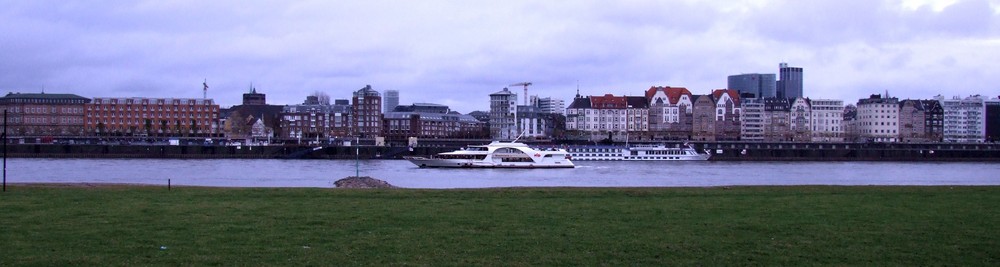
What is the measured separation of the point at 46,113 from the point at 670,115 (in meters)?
100

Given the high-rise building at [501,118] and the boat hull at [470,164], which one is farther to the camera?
the high-rise building at [501,118]

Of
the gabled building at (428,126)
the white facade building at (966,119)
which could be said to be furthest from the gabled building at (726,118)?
the white facade building at (966,119)

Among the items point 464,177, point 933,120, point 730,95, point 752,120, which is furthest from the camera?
point 933,120

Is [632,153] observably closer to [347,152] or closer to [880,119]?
[347,152]

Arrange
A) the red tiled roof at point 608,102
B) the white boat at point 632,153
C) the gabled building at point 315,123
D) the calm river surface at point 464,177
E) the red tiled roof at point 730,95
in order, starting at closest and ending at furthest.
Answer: the calm river surface at point 464,177 < the white boat at point 632,153 < the red tiled roof at point 730,95 < the red tiled roof at point 608,102 < the gabled building at point 315,123

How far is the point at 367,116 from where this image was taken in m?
164

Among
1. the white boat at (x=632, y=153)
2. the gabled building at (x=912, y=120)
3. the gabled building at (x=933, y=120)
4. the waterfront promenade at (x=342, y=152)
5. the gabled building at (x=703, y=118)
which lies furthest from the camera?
the gabled building at (x=933, y=120)

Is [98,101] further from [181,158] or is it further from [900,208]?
[900,208]

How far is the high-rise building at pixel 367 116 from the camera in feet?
536

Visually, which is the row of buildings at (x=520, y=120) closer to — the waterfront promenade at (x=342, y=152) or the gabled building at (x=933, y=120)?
the gabled building at (x=933, y=120)

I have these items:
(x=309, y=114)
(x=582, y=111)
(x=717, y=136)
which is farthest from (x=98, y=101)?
(x=717, y=136)

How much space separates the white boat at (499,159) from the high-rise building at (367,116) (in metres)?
85.9

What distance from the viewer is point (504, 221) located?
1848cm

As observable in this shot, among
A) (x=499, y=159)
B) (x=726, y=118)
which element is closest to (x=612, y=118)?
(x=726, y=118)
